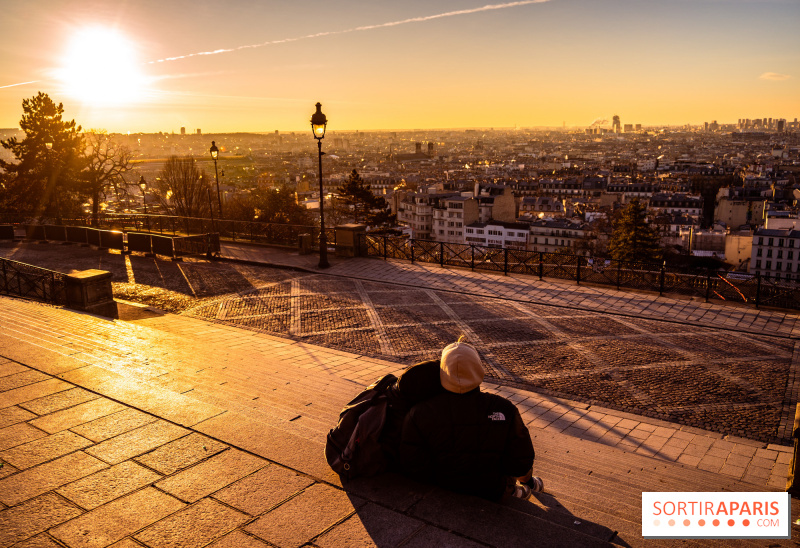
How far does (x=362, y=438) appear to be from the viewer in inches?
175

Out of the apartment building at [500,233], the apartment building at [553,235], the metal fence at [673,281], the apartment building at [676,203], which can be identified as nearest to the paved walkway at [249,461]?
the metal fence at [673,281]

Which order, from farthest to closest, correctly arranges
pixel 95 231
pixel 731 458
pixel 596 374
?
pixel 95 231
pixel 596 374
pixel 731 458

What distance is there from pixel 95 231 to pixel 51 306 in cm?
1030

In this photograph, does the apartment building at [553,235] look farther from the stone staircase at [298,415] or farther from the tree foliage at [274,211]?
the stone staircase at [298,415]

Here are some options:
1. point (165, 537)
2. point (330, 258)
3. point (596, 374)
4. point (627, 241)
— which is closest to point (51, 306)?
point (330, 258)

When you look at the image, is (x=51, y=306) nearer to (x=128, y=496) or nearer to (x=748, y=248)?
(x=128, y=496)

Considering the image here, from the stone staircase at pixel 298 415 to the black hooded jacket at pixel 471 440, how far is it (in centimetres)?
19

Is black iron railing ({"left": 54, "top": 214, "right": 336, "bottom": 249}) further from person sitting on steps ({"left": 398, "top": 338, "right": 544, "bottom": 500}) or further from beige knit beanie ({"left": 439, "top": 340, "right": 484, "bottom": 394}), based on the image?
beige knit beanie ({"left": 439, "top": 340, "right": 484, "bottom": 394})

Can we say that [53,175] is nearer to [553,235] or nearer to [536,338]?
[536,338]

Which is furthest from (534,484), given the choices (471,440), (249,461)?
(249,461)

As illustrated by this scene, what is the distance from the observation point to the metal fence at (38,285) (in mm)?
12648

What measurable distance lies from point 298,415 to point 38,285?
11.0 metres

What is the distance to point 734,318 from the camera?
40.3 ft

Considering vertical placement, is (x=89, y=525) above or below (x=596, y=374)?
above
